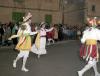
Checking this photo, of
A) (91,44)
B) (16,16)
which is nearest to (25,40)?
(91,44)

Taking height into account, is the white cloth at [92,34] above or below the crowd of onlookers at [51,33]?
above

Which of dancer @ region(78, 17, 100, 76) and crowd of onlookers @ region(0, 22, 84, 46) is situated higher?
dancer @ region(78, 17, 100, 76)

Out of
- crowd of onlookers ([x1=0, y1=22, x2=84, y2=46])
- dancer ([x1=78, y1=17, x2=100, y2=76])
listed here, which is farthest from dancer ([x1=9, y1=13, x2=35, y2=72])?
crowd of onlookers ([x1=0, y1=22, x2=84, y2=46])

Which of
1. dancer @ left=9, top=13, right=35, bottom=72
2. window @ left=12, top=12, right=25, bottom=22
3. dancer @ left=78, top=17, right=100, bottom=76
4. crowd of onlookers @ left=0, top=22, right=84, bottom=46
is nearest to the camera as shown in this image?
dancer @ left=78, top=17, right=100, bottom=76

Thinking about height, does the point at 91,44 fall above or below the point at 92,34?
below

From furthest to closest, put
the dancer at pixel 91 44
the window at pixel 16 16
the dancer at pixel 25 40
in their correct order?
the window at pixel 16 16, the dancer at pixel 25 40, the dancer at pixel 91 44

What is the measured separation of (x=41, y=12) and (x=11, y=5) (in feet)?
11.2

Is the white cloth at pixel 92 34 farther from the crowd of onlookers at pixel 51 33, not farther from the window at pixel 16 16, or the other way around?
the window at pixel 16 16

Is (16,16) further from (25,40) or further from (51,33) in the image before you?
(25,40)

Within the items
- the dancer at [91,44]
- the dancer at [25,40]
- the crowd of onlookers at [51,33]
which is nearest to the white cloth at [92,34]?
the dancer at [91,44]

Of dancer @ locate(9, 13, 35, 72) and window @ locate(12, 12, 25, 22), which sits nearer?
dancer @ locate(9, 13, 35, 72)

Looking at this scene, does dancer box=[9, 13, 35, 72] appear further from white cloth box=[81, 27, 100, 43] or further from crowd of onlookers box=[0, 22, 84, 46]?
crowd of onlookers box=[0, 22, 84, 46]

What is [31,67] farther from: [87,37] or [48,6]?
[48,6]

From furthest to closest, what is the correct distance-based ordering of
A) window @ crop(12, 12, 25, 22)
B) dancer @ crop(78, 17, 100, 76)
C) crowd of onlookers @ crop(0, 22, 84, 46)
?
1. window @ crop(12, 12, 25, 22)
2. crowd of onlookers @ crop(0, 22, 84, 46)
3. dancer @ crop(78, 17, 100, 76)
